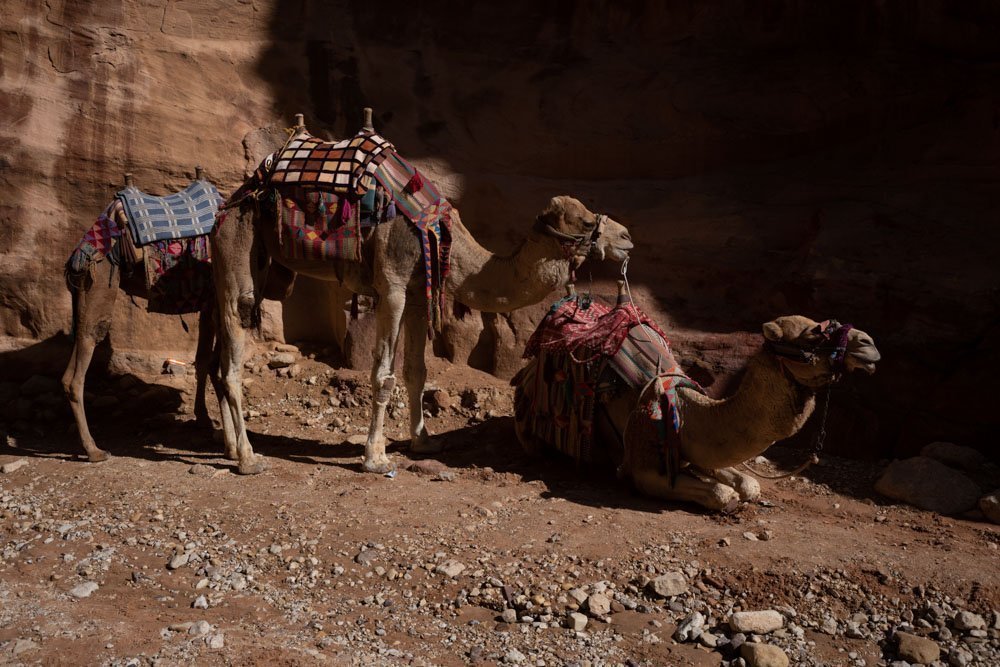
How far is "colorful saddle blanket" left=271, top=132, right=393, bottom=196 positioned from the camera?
6.09 metres

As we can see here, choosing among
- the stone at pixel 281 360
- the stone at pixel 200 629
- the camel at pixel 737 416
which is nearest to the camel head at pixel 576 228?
the camel at pixel 737 416

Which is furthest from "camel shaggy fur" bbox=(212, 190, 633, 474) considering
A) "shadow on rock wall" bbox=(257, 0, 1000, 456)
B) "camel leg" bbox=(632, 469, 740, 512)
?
"shadow on rock wall" bbox=(257, 0, 1000, 456)

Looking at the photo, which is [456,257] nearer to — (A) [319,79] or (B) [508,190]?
(B) [508,190]

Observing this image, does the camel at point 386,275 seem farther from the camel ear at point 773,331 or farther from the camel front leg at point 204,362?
the camel ear at point 773,331

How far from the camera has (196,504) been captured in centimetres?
569

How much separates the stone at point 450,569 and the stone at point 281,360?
3.84 metres

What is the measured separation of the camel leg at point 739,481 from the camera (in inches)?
218

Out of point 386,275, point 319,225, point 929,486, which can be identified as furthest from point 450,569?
point 929,486

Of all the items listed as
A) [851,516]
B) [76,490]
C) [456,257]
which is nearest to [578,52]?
[456,257]

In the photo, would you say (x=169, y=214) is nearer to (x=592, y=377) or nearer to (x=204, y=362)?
(x=204, y=362)

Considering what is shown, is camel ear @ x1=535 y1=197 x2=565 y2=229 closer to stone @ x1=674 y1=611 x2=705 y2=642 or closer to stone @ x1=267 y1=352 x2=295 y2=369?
stone @ x1=674 y1=611 x2=705 y2=642

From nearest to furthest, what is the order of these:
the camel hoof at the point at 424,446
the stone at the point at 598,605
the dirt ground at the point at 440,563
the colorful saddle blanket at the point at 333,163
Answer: the dirt ground at the point at 440,563
the stone at the point at 598,605
the colorful saddle blanket at the point at 333,163
the camel hoof at the point at 424,446

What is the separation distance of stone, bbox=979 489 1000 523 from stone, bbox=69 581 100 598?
16.8 feet

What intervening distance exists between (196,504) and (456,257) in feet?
7.72
